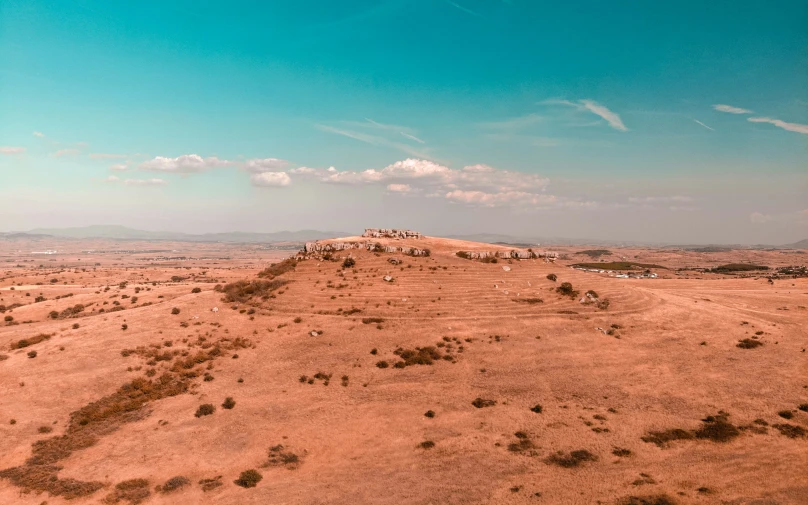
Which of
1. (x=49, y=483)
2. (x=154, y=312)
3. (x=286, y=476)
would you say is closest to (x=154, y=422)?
(x=49, y=483)

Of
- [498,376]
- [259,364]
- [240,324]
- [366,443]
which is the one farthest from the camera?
[240,324]

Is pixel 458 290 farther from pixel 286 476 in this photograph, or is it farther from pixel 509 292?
pixel 286 476

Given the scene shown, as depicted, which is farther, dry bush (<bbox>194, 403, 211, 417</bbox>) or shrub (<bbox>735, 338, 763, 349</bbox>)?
shrub (<bbox>735, 338, 763, 349</bbox>)

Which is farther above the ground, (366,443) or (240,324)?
(240,324)

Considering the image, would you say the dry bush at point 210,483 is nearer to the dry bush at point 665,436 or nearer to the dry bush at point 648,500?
the dry bush at point 648,500

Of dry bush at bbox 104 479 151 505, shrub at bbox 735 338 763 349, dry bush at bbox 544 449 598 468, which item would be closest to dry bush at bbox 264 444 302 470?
dry bush at bbox 104 479 151 505

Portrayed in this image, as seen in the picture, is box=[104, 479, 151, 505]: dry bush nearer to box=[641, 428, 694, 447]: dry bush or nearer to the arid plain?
the arid plain

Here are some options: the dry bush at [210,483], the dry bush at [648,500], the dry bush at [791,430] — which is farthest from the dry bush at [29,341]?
the dry bush at [791,430]
